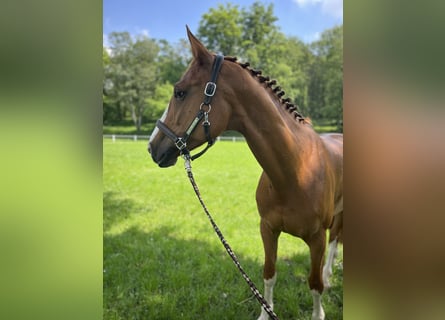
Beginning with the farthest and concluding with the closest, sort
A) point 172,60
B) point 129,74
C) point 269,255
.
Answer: point 129,74, point 172,60, point 269,255

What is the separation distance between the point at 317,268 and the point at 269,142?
95 centimetres

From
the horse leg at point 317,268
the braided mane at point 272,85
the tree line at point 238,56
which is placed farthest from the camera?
the tree line at point 238,56

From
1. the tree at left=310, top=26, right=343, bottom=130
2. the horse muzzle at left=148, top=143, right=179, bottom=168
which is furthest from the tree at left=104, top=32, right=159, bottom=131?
the tree at left=310, top=26, right=343, bottom=130

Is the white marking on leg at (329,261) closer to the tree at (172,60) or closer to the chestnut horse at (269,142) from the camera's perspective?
the chestnut horse at (269,142)

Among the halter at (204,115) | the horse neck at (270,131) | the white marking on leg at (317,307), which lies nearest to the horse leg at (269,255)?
the white marking on leg at (317,307)

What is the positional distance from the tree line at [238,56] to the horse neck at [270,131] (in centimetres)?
109

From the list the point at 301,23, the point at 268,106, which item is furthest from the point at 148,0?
the point at 268,106

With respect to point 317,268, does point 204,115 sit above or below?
above

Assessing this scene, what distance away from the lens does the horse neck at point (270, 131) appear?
1758 mm

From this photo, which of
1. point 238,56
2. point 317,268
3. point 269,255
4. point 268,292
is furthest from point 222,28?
point 268,292

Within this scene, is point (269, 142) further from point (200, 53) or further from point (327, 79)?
point (327, 79)

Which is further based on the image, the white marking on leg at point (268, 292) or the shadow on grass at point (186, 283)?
the shadow on grass at point (186, 283)

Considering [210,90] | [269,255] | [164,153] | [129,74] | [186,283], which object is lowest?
[186,283]

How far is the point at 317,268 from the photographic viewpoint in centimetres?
209
